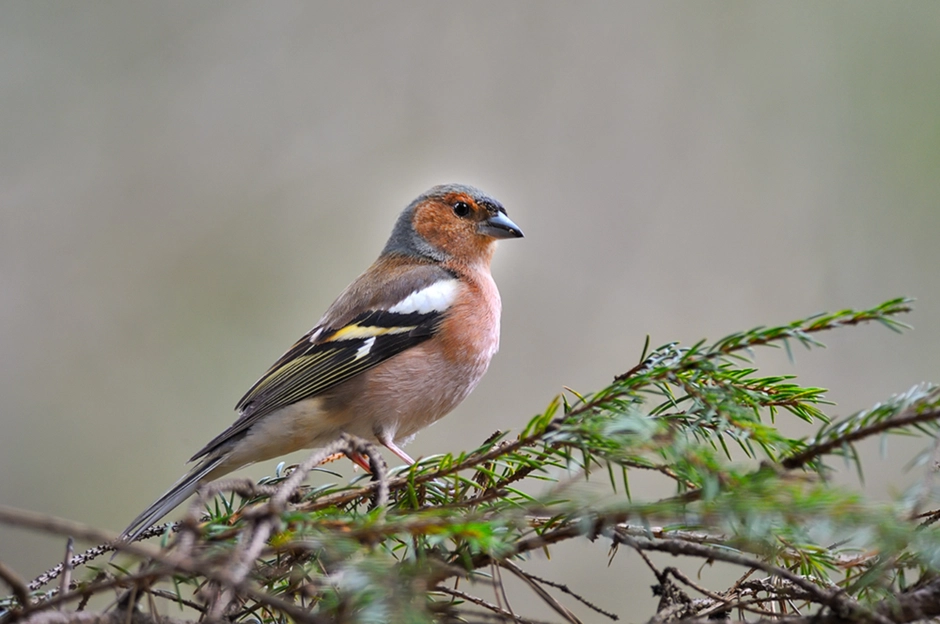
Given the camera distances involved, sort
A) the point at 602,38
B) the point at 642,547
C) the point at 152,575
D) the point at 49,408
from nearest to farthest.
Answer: the point at 152,575, the point at 642,547, the point at 49,408, the point at 602,38

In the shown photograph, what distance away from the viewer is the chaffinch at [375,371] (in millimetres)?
1993

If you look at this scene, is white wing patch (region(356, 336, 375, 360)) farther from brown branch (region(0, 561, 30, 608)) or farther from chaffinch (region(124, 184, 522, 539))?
brown branch (region(0, 561, 30, 608))

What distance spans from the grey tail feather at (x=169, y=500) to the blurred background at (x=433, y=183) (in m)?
1.41

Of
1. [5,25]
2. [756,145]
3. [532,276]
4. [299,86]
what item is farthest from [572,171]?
[5,25]

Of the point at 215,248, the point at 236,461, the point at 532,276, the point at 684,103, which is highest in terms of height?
the point at 684,103

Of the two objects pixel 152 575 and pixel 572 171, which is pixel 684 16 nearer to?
pixel 572 171

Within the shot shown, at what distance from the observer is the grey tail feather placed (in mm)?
1479

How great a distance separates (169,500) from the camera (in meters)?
1.63

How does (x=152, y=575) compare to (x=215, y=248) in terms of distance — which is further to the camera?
(x=215, y=248)

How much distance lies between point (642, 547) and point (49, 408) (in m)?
3.34

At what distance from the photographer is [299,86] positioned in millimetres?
4129

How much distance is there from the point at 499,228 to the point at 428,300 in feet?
1.54

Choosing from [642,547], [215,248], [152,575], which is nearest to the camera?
[152,575]

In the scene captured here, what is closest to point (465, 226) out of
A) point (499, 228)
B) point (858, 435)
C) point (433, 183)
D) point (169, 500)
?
point (499, 228)
